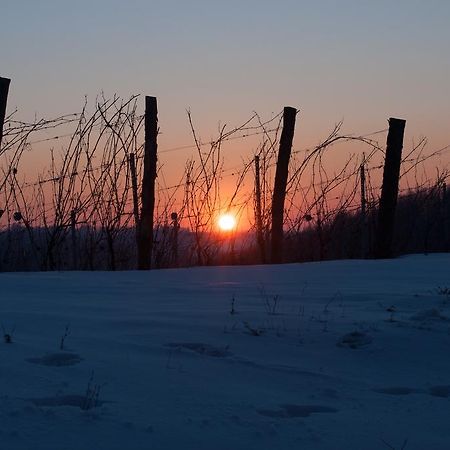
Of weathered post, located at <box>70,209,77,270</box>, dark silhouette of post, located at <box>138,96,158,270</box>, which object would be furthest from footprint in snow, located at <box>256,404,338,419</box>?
weathered post, located at <box>70,209,77,270</box>

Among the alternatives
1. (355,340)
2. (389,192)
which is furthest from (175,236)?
(355,340)

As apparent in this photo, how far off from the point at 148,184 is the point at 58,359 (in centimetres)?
587

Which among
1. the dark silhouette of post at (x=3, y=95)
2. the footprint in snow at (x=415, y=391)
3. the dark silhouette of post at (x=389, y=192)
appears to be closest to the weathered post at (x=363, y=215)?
the dark silhouette of post at (x=389, y=192)

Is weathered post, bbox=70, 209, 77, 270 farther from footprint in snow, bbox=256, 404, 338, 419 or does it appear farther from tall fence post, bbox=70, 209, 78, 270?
footprint in snow, bbox=256, 404, 338, 419

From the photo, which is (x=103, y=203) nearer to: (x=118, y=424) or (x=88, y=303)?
(x=88, y=303)

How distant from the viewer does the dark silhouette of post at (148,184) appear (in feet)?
28.9

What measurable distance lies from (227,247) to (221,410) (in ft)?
26.2

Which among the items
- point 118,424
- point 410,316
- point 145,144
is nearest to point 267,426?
point 118,424

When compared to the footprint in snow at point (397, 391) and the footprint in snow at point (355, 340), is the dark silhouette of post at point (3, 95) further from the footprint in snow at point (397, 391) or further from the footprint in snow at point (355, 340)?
the footprint in snow at point (397, 391)

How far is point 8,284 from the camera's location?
224 inches

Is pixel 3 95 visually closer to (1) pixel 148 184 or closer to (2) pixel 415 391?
(1) pixel 148 184

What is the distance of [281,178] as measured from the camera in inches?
384

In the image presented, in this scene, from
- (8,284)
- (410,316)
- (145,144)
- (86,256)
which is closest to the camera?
(410,316)

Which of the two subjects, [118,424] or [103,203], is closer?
[118,424]
